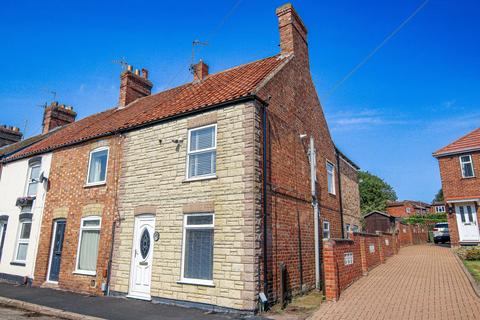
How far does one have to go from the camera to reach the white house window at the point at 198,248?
9047 mm

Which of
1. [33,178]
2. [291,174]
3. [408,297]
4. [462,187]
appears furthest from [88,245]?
[462,187]

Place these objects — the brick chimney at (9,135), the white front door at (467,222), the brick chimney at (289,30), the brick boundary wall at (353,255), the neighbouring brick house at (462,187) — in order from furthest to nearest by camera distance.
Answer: the brick chimney at (9,135), the neighbouring brick house at (462,187), the white front door at (467,222), the brick chimney at (289,30), the brick boundary wall at (353,255)

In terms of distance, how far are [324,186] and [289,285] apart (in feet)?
19.6

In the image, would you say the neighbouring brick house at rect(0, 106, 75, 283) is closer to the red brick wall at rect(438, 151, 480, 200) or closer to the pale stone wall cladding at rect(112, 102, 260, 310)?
the pale stone wall cladding at rect(112, 102, 260, 310)

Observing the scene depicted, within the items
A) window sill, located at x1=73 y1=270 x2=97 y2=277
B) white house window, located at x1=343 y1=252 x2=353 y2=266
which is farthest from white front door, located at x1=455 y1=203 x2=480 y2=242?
window sill, located at x1=73 y1=270 x2=97 y2=277

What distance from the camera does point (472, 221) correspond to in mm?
20203

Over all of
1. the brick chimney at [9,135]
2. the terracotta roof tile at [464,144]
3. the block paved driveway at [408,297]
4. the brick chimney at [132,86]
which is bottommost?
the block paved driveway at [408,297]

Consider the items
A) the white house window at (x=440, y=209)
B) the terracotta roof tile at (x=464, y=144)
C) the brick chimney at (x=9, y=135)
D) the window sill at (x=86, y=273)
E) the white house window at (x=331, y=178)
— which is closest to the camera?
the window sill at (x=86, y=273)

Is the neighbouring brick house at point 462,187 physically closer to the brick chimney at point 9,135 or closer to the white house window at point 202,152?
the white house window at point 202,152

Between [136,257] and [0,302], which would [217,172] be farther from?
[0,302]

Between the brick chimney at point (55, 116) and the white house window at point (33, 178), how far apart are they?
6586 millimetres

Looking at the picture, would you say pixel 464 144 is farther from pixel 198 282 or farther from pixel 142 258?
pixel 142 258

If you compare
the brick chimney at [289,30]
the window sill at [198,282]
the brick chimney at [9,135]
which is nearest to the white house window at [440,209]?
the brick chimney at [289,30]

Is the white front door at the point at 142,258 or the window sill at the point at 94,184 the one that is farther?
the window sill at the point at 94,184
